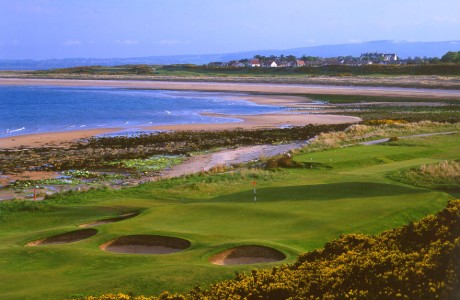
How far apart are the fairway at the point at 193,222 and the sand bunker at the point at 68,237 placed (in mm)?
252

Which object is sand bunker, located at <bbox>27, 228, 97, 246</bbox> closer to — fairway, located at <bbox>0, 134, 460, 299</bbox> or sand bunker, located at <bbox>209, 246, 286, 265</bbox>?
fairway, located at <bbox>0, 134, 460, 299</bbox>

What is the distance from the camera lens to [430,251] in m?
8.53

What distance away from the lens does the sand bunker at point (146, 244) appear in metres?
14.4

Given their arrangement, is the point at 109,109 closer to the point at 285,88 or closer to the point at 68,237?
the point at 285,88

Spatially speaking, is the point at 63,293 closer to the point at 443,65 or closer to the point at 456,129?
the point at 456,129

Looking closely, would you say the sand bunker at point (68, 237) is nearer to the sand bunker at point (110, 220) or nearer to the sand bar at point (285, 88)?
the sand bunker at point (110, 220)

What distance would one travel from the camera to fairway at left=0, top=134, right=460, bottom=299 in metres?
11.7

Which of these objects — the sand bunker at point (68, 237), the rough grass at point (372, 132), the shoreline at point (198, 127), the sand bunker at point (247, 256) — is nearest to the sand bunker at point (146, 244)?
the sand bunker at point (247, 256)

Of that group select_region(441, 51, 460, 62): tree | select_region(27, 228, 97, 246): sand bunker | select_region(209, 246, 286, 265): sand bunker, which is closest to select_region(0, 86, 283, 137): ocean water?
select_region(27, 228, 97, 246): sand bunker

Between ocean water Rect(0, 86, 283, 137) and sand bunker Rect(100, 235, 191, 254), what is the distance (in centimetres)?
3630

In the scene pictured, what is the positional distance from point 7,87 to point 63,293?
11036 centimetres

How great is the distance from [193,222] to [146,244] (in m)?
2.02

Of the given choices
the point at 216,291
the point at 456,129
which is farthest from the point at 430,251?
the point at 456,129

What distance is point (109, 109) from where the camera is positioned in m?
69.6
